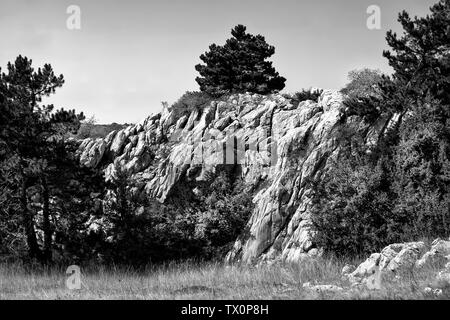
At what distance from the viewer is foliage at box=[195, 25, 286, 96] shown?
1543 inches

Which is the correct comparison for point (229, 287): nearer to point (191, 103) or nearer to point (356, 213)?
point (356, 213)

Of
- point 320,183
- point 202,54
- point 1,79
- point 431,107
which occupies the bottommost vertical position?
point 320,183

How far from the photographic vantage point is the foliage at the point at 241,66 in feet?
129

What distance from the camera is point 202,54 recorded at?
41188mm

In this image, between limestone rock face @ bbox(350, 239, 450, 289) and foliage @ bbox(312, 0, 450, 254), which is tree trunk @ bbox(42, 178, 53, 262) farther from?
limestone rock face @ bbox(350, 239, 450, 289)

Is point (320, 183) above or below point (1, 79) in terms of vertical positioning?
below

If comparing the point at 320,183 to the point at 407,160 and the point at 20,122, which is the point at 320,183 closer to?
the point at 407,160

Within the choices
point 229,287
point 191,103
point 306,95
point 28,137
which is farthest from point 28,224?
point 306,95

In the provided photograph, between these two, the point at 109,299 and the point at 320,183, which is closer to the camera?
the point at 109,299

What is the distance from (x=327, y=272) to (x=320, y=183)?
498 inches

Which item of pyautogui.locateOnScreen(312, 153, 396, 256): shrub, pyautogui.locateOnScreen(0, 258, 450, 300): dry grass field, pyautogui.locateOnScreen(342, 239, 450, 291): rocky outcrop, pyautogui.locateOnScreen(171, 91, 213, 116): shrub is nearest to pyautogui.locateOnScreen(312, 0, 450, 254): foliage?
pyautogui.locateOnScreen(312, 153, 396, 256): shrub

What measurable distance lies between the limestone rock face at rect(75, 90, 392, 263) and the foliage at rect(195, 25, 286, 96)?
4.11 meters
